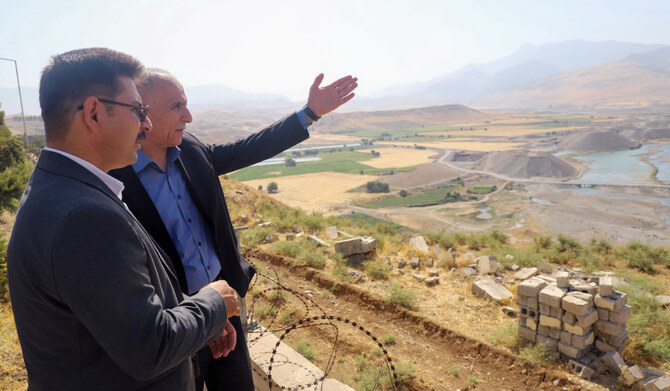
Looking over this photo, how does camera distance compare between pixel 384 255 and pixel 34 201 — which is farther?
pixel 384 255

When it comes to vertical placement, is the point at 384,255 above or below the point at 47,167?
below

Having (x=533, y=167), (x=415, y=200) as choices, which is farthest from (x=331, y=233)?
(x=533, y=167)

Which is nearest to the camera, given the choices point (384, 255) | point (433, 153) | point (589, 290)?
point (589, 290)

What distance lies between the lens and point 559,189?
4394 centimetres

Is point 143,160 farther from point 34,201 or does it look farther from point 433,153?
point 433,153

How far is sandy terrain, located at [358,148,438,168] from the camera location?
6838 centimetres

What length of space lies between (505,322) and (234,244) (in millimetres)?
6152

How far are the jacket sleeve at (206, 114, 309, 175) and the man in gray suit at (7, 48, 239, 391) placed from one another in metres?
1.32

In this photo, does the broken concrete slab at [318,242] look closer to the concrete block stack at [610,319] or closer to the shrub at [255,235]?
the shrub at [255,235]

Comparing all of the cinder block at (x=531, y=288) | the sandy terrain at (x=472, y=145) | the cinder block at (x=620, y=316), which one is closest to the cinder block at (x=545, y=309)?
the cinder block at (x=531, y=288)

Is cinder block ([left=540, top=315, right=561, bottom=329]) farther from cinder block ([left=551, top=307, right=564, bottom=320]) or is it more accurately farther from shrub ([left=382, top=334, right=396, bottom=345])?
shrub ([left=382, top=334, right=396, bottom=345])

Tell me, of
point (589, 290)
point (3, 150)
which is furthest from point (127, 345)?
point (3, 150)

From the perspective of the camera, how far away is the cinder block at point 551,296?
568 centimetres

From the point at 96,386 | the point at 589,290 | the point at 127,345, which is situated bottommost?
the point at 589,290
